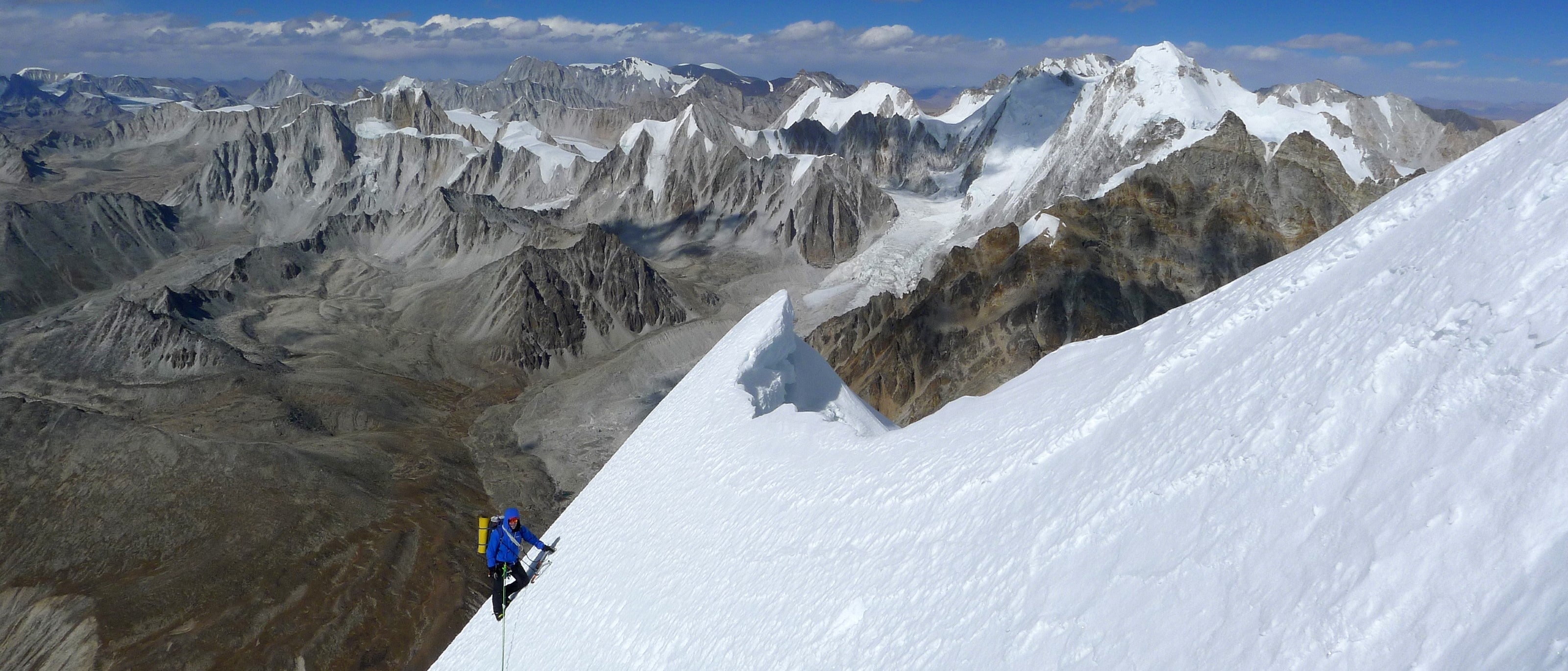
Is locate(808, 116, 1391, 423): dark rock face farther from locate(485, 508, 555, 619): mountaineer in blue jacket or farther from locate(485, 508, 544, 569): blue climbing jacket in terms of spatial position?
locate(485, 508, 544, 569): blue climbing jacket

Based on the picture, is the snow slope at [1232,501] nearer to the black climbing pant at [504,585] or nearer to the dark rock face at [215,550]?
the black climbing pant at [504,585]

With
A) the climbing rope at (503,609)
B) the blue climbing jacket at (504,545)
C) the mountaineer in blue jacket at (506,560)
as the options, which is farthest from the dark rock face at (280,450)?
the blue climbing jacket at (504,545)

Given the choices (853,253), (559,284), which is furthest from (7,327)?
(853,253)

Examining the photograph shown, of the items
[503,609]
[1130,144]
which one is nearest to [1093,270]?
[1130,144]

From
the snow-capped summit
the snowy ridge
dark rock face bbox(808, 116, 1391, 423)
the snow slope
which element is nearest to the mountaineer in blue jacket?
the snow slope

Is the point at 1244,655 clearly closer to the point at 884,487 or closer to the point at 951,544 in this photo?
the point at 951,544
